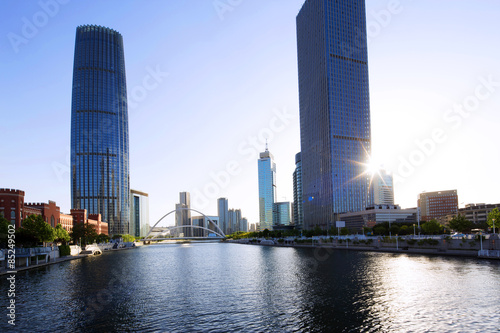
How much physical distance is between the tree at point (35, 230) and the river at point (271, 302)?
3582 cm

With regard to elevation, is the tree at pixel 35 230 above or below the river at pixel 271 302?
above

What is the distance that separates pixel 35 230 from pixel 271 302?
8321cm

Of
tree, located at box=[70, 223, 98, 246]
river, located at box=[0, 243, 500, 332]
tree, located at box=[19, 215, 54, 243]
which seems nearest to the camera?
river, located at box=[0, 243, 500, 332]

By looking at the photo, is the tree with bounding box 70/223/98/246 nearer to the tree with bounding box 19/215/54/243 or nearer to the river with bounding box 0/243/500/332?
the tree with bounding box 19/215/54/243

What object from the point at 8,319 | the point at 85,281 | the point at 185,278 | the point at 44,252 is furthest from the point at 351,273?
the point at 44,252

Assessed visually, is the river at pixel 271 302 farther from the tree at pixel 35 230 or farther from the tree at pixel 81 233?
the tree at pixel 81 233

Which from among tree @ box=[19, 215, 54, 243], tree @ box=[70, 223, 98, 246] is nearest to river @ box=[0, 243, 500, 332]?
tree @ box=[19, 215, 54, 243]

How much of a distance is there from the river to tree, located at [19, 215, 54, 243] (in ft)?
118

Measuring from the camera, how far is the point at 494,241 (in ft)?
269

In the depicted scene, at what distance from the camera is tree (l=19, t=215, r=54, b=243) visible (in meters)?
99.7

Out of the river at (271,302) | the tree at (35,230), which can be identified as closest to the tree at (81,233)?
the tree at (35,230)

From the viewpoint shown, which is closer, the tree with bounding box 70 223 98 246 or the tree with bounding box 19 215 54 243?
the tree with bounding box 19 215 54 243

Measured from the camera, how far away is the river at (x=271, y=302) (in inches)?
1340

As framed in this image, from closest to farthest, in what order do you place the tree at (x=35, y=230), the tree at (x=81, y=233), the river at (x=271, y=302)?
the river at (x=271, y=302) < the tree at (x=35, y=230) < the tree at (x=81, y=233)
